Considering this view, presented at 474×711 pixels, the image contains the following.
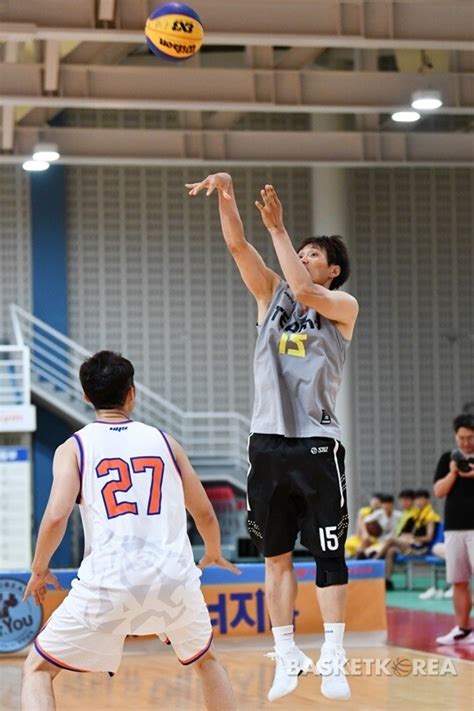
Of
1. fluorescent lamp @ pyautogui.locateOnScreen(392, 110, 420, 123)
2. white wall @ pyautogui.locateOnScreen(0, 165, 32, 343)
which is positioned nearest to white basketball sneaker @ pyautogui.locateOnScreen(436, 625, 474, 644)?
fluorescent lamp @ pyautogui.locateOnScreen(392, 110, 420, 123)

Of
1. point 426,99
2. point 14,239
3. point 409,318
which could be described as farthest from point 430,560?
point 14,239

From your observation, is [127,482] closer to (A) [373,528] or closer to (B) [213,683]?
(B) [213,683]

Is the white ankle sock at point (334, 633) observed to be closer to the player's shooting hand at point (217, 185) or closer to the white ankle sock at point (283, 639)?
the white ankle sock at point (283, 639)

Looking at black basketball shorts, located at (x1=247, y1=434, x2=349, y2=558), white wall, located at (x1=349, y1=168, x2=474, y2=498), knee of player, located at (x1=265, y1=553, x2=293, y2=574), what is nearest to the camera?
black basketball shorts, located at (x1=247, y1=434, x2=349, y2=558)

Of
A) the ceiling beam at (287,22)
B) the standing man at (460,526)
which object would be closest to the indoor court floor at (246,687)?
the standing man at (460,526)

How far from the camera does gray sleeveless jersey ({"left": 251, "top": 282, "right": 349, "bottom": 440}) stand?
5965mm

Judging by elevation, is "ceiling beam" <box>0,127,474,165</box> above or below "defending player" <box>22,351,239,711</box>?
above

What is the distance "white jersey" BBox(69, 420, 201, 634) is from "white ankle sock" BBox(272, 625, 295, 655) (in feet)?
3.39

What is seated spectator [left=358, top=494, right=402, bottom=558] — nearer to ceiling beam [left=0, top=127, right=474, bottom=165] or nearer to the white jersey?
ceiling beam [left=0, top=127, right=474, bottom=165]

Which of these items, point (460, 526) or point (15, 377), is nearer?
point (460, 526)

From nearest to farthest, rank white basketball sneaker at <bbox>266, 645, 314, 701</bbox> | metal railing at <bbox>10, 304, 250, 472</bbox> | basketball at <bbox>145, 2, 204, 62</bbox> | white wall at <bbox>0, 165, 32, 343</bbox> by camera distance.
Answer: white basketball sneaker at <bbox>266, 645, 314, 701</bbox>
basketball at <bbox>145, 2, 204, 62</bbox>
metal railing at <bbox>10, 304, 250, 472</bbox>
white wall at <bbox>0, 165, 32, 343</bbox>

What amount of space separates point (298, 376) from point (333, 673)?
1.42m

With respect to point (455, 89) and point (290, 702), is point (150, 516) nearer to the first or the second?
point (290, 702)

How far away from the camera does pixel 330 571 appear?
5.96 meters
